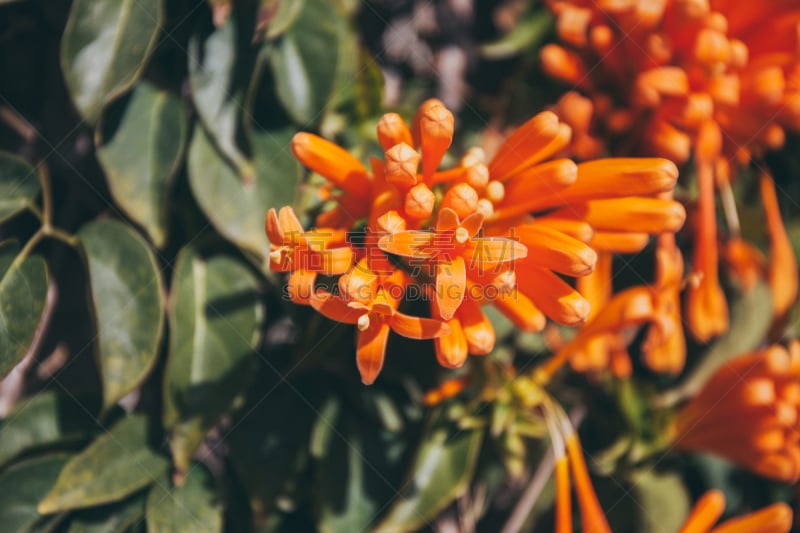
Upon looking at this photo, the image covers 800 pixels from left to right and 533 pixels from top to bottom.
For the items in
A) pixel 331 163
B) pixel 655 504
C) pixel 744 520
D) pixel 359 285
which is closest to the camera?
pixel 359 285

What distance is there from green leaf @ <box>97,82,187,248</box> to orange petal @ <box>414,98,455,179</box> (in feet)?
1.43

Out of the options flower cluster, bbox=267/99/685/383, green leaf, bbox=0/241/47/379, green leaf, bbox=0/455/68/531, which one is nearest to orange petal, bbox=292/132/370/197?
flower cluster, bbox=267/99/685/383

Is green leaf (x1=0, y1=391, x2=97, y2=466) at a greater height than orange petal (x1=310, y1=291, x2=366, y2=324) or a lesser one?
lesser

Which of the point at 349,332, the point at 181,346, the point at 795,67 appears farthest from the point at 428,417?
the point at 795,67

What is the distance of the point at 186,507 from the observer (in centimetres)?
112

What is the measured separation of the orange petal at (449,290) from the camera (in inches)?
31.9

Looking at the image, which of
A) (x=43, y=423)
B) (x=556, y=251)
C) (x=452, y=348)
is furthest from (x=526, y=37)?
(x=43, y=423)

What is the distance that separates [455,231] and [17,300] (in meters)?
0.64

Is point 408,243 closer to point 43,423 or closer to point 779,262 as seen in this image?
point 43,423

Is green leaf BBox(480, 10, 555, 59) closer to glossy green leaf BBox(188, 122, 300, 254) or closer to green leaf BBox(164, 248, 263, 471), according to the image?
glossy green leaf BBox(188, 122, 300, 254)

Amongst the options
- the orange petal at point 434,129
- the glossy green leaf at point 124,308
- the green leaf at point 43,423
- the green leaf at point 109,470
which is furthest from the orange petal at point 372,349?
the green leaf at point 43,423

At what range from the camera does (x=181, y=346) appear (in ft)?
3.56

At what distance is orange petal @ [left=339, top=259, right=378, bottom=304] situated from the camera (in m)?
0.81

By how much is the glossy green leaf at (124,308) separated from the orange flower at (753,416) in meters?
0.99
